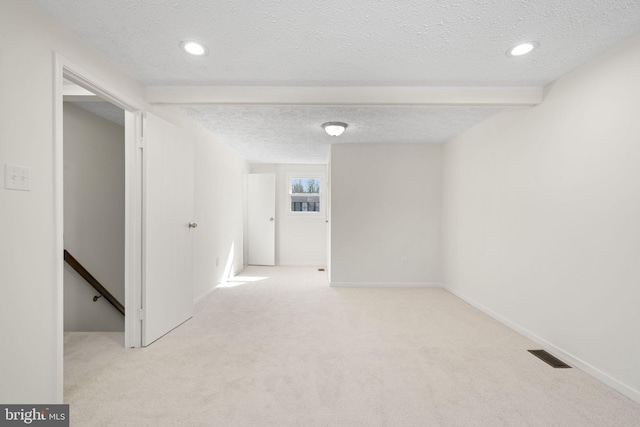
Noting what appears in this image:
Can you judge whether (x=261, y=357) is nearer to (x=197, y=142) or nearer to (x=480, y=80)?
(x=197, y=142)

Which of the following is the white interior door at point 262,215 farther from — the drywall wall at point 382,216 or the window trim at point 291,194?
the drywall wall at point 382,216

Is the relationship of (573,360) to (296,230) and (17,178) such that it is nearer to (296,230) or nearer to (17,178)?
(17,178)

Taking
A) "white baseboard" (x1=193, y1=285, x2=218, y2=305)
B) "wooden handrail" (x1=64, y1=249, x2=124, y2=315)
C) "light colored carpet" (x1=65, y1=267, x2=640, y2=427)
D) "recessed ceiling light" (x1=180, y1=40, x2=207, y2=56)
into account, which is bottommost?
"light colored carpet" (x1=65, y1=267, x2=640, y2=427)

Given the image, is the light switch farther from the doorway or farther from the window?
the window

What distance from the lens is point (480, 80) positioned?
8.22 feet

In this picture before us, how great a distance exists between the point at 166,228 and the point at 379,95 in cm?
238

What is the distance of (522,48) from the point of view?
1.99 m

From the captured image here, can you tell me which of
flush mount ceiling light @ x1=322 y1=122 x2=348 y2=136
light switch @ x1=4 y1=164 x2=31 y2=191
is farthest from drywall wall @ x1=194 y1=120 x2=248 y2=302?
light switch @ x1=4 y1=164 x2=31 y2=191

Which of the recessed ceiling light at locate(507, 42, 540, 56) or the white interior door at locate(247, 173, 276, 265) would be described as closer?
the recessed ceiling light at locate(507, 42, 540, 56)

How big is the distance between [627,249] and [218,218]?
4456 mm

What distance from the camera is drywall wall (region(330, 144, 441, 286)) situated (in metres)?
4.68

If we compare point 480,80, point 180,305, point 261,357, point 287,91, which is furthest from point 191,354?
point 480,80

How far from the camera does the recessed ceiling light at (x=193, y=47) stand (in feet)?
6.47

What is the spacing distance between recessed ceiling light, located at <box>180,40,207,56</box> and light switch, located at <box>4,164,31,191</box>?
3.97 feet
